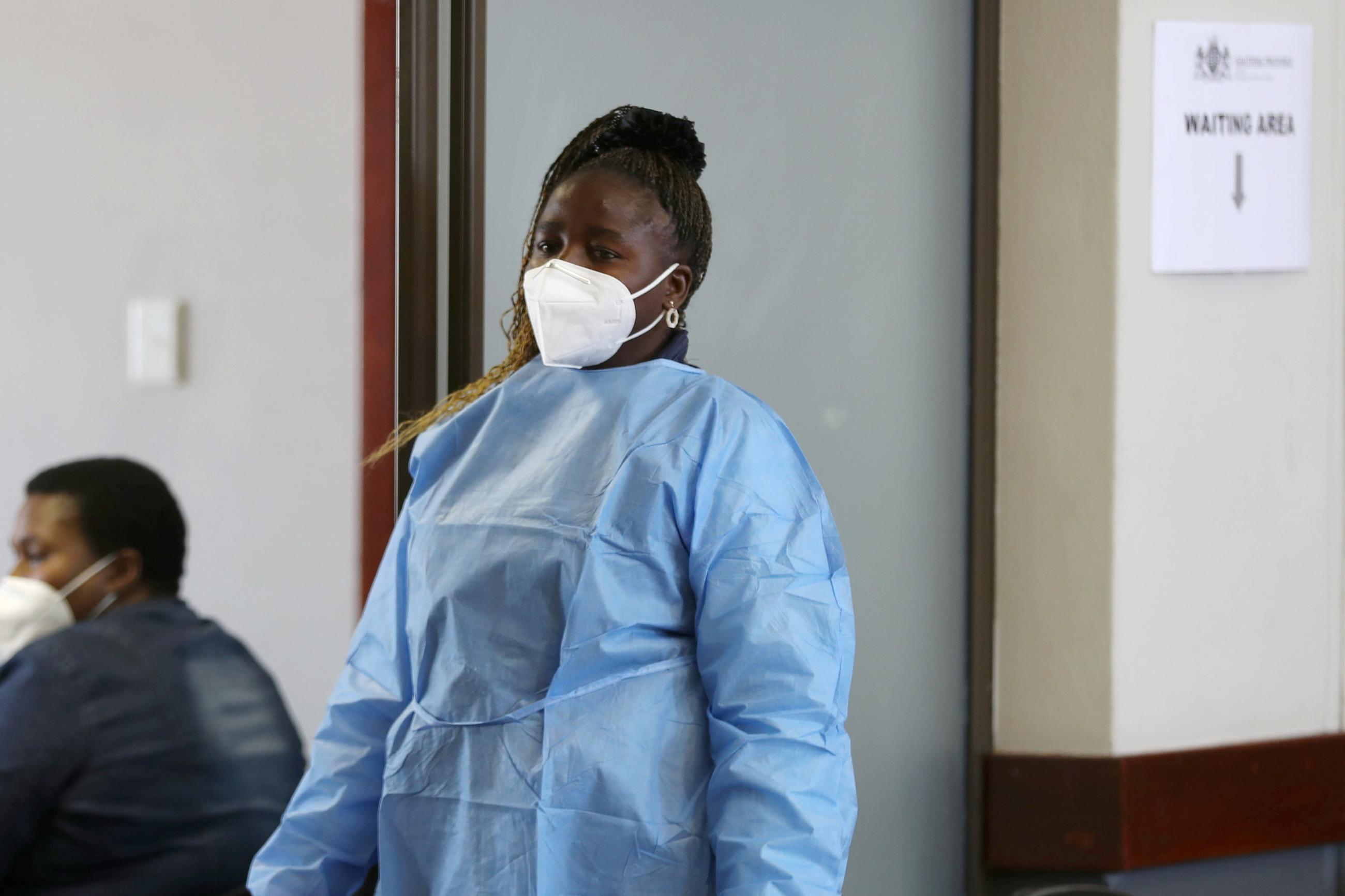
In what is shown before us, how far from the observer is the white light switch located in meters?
1.63

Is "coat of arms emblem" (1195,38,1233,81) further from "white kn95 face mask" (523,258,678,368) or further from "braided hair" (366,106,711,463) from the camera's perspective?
"white kn95 face mask" (523,258,678,368)

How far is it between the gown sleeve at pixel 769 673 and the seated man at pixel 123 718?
758 mm

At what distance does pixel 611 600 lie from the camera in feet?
2.84

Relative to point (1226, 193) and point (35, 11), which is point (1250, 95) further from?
point (35, 11)

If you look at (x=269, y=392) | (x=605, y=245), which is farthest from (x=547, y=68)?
(x=269, y=392)

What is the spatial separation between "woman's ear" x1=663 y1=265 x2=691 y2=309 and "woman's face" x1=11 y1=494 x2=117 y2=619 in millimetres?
843

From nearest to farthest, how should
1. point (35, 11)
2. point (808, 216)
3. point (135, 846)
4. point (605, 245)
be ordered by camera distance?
point (605, 245) → point (135, 846) → point (808, 216) → point (35, 11)

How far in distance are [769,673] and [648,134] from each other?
0.50m

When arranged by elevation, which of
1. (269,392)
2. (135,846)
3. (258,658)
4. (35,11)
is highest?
(35,11)

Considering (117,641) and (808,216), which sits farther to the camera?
(808,216)

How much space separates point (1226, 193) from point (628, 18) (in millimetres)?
801

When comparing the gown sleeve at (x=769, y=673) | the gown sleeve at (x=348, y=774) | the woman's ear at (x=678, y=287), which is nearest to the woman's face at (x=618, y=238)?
the woman's ear at (x=678, y=287)

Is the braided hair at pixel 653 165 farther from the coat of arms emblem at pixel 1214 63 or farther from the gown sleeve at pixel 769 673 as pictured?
the coat of arms emblem at pixel 1214 63

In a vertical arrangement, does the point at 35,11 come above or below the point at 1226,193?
above
